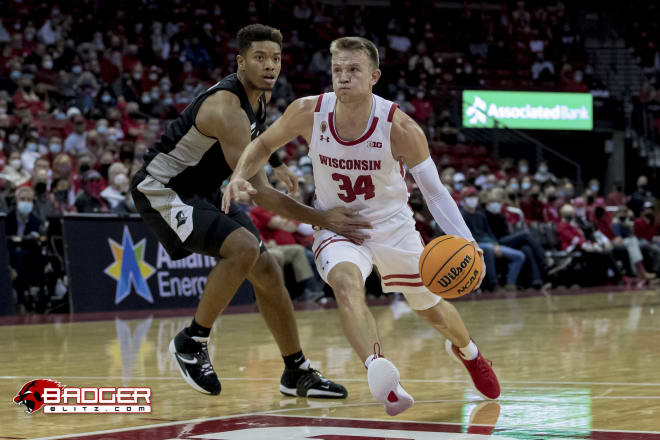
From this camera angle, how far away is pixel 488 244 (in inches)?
618

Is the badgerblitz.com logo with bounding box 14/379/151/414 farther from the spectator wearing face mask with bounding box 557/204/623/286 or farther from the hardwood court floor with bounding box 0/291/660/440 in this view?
the spectator wearing face mask with bounding box 557/204/623/286

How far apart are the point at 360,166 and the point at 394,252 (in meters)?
0.47

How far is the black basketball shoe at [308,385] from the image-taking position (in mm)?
5290

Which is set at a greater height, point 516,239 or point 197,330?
point 197,330

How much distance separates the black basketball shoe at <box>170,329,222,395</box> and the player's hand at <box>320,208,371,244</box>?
917 millimetres

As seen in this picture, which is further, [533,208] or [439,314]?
[533,208]

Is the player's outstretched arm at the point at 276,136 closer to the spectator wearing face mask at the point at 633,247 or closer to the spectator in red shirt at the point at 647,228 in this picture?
the spectator wearing face mask at the point at 633,247

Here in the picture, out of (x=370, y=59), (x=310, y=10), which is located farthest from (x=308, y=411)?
(x=310, y=10)

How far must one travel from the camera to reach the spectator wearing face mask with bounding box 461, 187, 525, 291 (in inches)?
615

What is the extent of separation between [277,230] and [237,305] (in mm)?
1130

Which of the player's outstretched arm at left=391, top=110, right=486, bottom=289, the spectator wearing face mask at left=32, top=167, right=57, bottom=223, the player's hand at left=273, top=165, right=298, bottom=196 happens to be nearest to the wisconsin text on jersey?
the player's outstretched arm at left=391, top=110, right=486, bottom=289

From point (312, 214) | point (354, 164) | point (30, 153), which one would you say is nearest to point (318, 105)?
point (354, 164)

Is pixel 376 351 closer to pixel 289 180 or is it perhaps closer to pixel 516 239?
pixel 289 180

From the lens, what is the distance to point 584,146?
92.6ft
